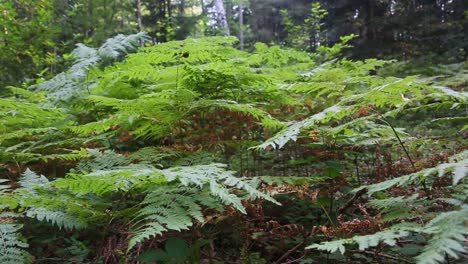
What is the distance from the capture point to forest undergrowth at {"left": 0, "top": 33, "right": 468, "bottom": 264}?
1640 millimetres

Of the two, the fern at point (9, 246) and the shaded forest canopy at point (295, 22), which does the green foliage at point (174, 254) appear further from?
the shaded forest canopy at point (295, 22)

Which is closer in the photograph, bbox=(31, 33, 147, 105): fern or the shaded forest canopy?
bbox=(31, 33, 147, 105): fern

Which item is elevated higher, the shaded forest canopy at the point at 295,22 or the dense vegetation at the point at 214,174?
the shaded forest canopy at the point at 295,22

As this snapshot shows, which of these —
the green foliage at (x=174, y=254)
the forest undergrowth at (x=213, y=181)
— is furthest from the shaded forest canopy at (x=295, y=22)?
the green foliage at (x=174, y=254)

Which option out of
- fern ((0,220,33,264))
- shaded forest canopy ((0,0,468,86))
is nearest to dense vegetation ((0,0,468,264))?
fern ((0,220,33,264))

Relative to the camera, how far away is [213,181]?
1611mm

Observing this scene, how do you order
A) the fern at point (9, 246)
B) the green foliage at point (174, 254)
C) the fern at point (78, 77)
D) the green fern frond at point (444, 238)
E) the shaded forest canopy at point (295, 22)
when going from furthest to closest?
the shaded forest canopy at point (295, 22) < the fern at point (78, 77) < the green foliage at point (174, 254) < the fern at point (9, 246) < the green fern frond at point (444, 238)

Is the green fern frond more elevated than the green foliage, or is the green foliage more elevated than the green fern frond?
the green fern frond

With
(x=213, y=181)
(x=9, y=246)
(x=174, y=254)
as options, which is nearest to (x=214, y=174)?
(x=213, y=181)

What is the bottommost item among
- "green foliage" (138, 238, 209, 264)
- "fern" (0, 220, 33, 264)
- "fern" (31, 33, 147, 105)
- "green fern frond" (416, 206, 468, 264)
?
"green foliage" (138, 238, 209, 264)

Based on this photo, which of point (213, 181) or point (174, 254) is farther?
point (174, 254)

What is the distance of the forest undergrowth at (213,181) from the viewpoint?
1640 millimetres

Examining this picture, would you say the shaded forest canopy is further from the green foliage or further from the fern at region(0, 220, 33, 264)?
the green foliage

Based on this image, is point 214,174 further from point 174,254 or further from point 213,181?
point 174,254
